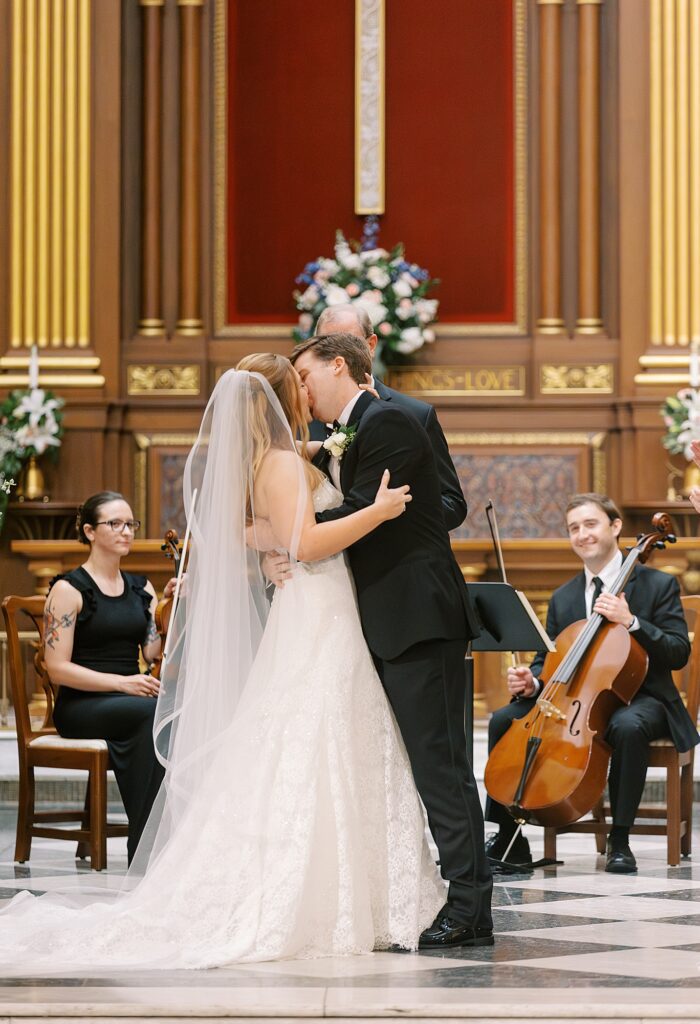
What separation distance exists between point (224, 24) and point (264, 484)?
20.8 feet

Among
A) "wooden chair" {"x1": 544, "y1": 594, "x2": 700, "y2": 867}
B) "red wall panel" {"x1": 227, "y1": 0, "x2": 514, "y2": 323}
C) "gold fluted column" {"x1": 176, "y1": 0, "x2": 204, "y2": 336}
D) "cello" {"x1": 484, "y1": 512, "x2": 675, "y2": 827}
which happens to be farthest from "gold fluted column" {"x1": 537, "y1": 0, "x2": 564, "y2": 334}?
"cello" {"x1": 484, "y1": 512, "x2": 675, "y2": 827}

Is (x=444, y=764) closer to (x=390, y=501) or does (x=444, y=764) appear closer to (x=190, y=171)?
(x=390, y=501)

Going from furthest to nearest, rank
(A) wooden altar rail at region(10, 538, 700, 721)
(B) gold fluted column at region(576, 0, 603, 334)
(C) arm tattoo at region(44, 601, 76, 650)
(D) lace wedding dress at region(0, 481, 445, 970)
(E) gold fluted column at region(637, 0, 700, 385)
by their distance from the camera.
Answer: (B) gold fluted column at region(576, 0, 603, 334)
(E) gold fluted column at region(637, 0, 700, 385)
(A) wooden altar rail at region(10, 538, 700, 721)
(C) arm tattoo at region(44, 601, 76, 650)
(D) lace wedding dress at region(0, 481, 445, 970)

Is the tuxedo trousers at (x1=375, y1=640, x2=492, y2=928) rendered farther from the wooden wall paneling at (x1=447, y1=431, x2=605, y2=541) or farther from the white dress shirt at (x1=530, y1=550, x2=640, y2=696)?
the wooden wall paneling at (x1=447, y1=431, x2=605, y2=541)

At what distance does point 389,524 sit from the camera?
4.10 metres

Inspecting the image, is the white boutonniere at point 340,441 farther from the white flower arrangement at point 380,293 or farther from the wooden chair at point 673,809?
the white flower arrangement at point 380,293

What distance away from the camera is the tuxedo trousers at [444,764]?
13.0 ft

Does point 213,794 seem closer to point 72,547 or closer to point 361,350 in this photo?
point 361,350

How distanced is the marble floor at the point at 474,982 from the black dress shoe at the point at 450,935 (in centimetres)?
4

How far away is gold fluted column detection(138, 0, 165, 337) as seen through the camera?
32.1 feet

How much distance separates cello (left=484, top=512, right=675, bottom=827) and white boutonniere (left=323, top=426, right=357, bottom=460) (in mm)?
1401

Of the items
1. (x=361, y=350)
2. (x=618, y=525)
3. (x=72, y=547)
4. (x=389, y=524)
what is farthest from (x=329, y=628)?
(x=72, y=547)

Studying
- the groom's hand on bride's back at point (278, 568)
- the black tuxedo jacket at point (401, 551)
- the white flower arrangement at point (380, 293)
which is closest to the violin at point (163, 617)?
the groom's hand on bride's back at point (278, 568)

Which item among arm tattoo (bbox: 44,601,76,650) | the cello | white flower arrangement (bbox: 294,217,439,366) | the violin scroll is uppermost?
white flower arrangement (bbox: 294,217,439,366)
